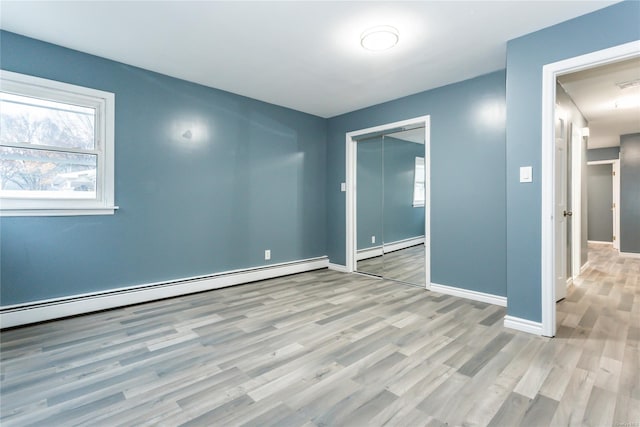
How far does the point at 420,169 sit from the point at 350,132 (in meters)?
1.26

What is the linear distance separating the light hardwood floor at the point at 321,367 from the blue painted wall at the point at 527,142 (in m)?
0.42

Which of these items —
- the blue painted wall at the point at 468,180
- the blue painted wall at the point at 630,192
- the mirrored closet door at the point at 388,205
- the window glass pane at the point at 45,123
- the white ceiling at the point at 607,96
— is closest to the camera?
the window glass pane at the point at 45,123

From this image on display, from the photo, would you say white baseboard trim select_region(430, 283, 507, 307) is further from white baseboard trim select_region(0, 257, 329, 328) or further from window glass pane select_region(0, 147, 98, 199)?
window glass pane select_region(0, 147, 98, 199)

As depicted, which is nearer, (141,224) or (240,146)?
(141,224)

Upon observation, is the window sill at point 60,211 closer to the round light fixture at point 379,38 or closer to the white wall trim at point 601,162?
the round light fixture at point 379,38

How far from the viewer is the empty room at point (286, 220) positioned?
1803mm

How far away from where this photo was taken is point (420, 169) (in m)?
4.70

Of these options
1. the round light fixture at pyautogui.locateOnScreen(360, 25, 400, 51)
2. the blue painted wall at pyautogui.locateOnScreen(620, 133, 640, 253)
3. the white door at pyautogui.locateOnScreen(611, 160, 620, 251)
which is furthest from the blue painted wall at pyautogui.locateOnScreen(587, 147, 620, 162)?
the round light fixture at pyautogui.locateOnScreen(360, 25, 400, 51)

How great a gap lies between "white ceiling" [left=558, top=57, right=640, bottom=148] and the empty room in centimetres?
5

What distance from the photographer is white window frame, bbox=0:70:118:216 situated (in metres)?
2.64

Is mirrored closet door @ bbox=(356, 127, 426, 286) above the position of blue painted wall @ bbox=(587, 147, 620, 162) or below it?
below

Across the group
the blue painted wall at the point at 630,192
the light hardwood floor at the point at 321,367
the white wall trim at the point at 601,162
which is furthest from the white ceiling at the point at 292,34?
the white wall trim at the point at 601,162

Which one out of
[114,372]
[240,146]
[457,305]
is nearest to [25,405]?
[114,372]

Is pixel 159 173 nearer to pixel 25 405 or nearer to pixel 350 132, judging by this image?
pixel 25 405
